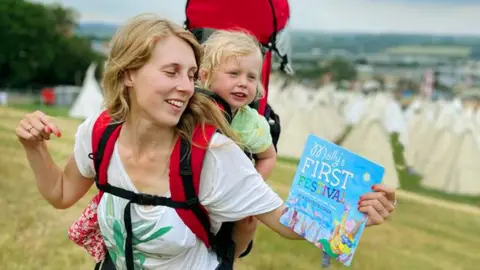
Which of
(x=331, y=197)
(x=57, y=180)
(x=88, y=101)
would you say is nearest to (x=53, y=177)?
(x=57, y=180)

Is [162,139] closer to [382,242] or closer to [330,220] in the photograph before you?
[330,220]

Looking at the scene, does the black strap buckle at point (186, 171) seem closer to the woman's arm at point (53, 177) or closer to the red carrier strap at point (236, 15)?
the woman's arm at point (53, 177)

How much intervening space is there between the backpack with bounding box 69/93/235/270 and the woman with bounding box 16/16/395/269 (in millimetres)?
20

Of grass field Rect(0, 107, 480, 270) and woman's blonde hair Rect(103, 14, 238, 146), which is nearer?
woman's blonde hair Rect(103, 14, 238, 146)

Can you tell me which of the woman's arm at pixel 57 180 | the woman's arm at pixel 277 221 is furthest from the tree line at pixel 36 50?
the woman's arm at pixel 277 221


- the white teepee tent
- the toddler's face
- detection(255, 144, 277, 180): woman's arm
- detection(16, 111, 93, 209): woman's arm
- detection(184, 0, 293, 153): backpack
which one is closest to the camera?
detection(16, 111, 93, 209): woman's arm

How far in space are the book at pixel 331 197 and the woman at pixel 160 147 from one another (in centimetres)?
4

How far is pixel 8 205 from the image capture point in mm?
6117

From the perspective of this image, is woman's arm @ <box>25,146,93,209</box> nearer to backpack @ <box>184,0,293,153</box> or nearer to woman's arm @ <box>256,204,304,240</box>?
woman's arm @ <box>256,204,304,240</box>

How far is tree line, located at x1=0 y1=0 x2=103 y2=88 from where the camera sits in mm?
55844

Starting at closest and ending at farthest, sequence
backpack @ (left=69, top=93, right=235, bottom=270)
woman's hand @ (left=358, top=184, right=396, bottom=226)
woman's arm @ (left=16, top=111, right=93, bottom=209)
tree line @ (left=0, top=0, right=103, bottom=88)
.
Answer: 1. woman's hand @ (left=358, top=184, right=396, bottom=226)
2. backpack @ (left=69, top=93, right=235, bottom=270)
3. woman's arm @ (left=16, top=111, right=93, bottom=209)
4. tree line @ (left=0, top=0, right=103, bottom=88)

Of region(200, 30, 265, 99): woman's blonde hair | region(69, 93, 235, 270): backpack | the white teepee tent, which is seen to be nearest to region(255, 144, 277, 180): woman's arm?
region(200, 30, 265, 99): woman's blonde hair

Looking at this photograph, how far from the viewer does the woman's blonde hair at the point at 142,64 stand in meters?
1.93

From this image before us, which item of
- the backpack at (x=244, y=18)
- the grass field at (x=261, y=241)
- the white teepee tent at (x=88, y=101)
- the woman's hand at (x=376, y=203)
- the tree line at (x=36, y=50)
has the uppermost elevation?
the backpack at (x=244, y=18)
